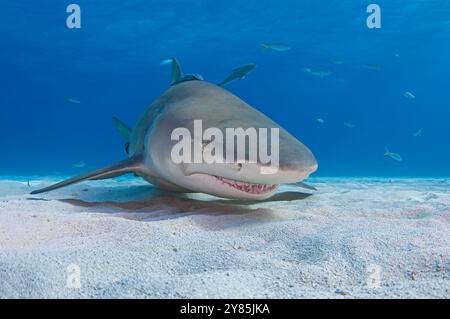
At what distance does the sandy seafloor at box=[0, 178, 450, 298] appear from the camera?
1721 millimetres

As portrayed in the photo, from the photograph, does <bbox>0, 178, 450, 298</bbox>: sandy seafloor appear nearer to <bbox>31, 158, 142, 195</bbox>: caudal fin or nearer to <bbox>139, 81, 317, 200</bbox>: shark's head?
<bbox>139, 81, 317, 200</bbox>: shark's head

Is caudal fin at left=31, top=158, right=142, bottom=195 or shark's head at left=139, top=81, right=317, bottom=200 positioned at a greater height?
shark's head at left=139, top=81, right=317, bottom=200

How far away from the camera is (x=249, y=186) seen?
3307mm

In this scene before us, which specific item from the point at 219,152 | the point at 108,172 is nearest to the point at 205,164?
the point at 219,152

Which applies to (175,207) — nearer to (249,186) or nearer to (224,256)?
(249,186)

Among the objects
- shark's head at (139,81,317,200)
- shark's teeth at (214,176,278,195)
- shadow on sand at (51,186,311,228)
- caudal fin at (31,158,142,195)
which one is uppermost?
shark's head at (139,81,317,200)

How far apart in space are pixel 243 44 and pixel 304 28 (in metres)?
7.73

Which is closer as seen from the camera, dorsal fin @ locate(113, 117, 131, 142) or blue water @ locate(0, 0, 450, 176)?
dorsal fin @ locate(113, 117, 131, 142)

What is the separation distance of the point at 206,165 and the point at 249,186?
0.45m

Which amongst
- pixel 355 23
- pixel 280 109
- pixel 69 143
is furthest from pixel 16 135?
pixel 355 23

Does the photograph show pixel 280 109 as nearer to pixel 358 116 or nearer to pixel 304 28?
pixel 358 116

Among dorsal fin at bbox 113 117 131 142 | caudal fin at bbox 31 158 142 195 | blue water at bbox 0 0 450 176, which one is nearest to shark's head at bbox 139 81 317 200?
caudal fin at bbox 31 158 142 195

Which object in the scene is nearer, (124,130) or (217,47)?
(124,130)
